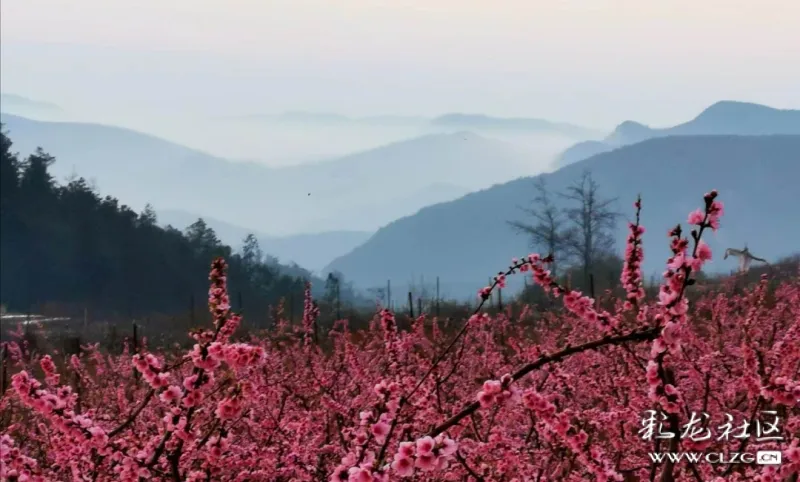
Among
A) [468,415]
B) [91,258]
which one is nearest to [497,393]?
[468,415]

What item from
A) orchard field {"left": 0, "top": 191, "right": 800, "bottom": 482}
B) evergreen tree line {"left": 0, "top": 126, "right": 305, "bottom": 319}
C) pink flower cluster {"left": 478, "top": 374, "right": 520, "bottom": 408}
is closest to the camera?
pink flower cluster {"left": 478, "top": 374, "right": 520, "bottom": 408}

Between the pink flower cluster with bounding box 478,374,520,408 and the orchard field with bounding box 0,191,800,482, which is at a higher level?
the pink flower cluster with bounding box 478,374,520,408

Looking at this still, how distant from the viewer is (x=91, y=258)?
46.0 meters

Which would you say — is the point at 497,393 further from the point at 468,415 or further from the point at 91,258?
the point at 91,258

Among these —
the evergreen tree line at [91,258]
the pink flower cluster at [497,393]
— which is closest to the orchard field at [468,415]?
the pink flower cluster at [497,393]

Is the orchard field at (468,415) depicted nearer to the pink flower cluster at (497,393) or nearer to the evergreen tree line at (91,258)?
the pink flower cluster at (497,393)

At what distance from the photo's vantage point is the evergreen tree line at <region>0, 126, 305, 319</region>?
43625 mm

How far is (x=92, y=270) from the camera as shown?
4600 cm

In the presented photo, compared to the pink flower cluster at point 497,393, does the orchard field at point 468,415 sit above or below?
below

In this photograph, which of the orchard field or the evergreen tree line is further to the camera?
the evergreen tree line

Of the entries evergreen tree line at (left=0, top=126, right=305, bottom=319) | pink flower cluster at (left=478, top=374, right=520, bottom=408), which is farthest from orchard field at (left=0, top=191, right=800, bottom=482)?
evergreen tree line at (left=0, top=126, right=305, bottom=319)

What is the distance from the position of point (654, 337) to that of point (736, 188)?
213107 mm

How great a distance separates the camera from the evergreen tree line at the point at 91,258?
43.6 meters

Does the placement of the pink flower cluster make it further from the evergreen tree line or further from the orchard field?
the evergreen tree line
